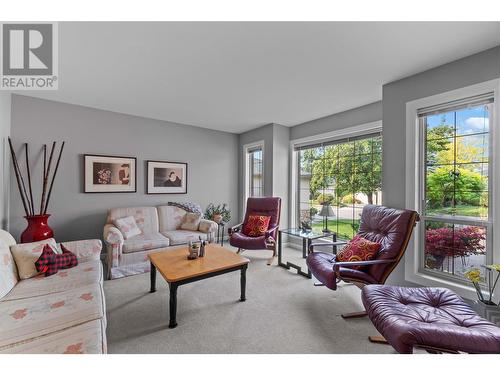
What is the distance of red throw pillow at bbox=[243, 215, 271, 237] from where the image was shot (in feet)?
11.7

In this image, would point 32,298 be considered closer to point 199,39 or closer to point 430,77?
point 199,39

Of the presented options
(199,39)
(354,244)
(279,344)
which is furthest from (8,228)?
(354,244)

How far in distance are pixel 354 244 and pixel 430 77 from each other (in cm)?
188

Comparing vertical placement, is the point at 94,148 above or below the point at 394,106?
below

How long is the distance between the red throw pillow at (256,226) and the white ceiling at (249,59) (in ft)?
6.06

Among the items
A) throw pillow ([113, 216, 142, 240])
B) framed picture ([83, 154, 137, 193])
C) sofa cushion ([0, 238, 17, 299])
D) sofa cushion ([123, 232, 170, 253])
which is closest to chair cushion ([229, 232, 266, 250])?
sofa cushion ([123, 232, 170, 253])

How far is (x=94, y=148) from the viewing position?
3.48 metres

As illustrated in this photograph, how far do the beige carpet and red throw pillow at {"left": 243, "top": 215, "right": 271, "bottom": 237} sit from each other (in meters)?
0.92

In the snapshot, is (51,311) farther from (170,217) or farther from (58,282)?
(170,217)

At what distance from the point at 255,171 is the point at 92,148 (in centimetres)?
307

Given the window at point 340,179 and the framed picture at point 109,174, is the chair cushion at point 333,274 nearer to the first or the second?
the window at point 340,179

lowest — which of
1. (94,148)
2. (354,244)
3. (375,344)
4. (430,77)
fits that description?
(375,344)

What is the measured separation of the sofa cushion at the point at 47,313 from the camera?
1.21 m

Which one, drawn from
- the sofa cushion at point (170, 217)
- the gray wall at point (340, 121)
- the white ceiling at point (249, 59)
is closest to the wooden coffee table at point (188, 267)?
the sofa cushion at point (170, 217)
